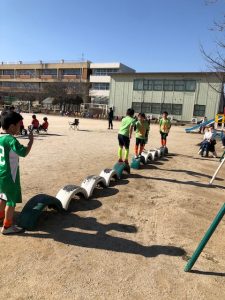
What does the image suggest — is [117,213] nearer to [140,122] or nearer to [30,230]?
[30,230]

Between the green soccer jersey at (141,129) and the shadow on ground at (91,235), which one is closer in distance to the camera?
the shadow on ground at (91,235)

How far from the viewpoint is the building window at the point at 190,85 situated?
141 feet

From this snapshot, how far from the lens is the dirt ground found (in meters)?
3.08

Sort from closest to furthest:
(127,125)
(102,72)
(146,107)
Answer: (127,125) < (146,107) < (102,72)

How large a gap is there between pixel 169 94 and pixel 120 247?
43.1 meters

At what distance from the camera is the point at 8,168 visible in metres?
3.90

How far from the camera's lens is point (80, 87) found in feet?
211

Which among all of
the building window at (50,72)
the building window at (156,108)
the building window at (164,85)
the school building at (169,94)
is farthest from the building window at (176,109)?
the building window at (50,72)

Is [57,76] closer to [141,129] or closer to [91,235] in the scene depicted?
[141,129]

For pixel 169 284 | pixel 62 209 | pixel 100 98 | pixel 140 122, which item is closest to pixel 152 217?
pixel 62 209

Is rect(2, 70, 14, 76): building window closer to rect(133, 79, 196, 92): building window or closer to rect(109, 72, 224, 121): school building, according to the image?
rect(109, 72, 224, 121): school building

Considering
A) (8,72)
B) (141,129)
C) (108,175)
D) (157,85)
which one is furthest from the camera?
(8,72)

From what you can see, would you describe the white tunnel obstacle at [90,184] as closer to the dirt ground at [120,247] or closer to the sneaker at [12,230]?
the dirt ground at [120,247]

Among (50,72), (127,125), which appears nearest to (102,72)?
(50,72)
